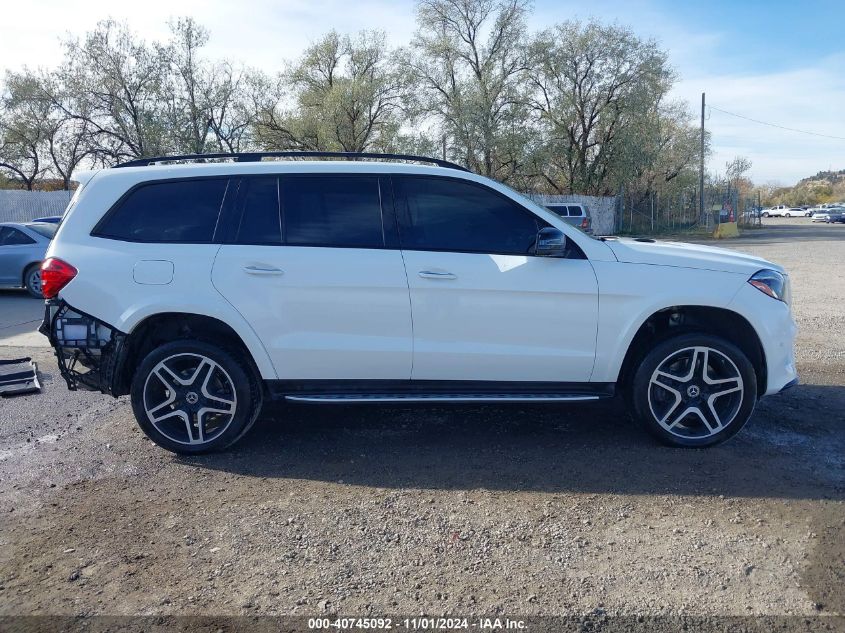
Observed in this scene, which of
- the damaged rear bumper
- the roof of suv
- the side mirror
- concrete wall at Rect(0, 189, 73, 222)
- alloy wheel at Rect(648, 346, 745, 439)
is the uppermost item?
concrete wall at Rect(0, 189, 73, 222)

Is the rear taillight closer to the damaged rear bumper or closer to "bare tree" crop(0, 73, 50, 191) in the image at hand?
the damaged rear bumper

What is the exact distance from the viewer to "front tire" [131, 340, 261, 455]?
4.56 meters

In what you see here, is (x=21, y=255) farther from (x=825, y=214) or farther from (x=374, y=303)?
(x=825, y=214)

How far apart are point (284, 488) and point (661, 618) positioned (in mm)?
2289

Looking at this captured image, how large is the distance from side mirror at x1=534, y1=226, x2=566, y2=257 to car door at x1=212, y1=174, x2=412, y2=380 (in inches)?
36.8

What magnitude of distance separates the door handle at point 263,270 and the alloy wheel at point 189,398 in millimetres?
674

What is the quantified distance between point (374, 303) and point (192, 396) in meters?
1.43

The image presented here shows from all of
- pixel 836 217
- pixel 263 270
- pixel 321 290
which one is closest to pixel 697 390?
pixel 321 290

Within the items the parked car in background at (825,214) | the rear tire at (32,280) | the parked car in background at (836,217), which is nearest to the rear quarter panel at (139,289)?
the rear tire at (32,280)

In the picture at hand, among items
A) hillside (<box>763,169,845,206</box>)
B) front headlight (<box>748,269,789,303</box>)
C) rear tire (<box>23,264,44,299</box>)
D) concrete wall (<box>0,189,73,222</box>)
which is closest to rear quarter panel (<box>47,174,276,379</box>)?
front headlight (<box>748,269,789,303</box>)

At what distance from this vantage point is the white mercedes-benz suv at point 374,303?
449 cm

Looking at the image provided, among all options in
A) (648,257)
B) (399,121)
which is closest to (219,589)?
(648,257)

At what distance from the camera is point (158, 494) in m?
4.09

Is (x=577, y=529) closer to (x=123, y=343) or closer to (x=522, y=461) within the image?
(x=522, y=461)
